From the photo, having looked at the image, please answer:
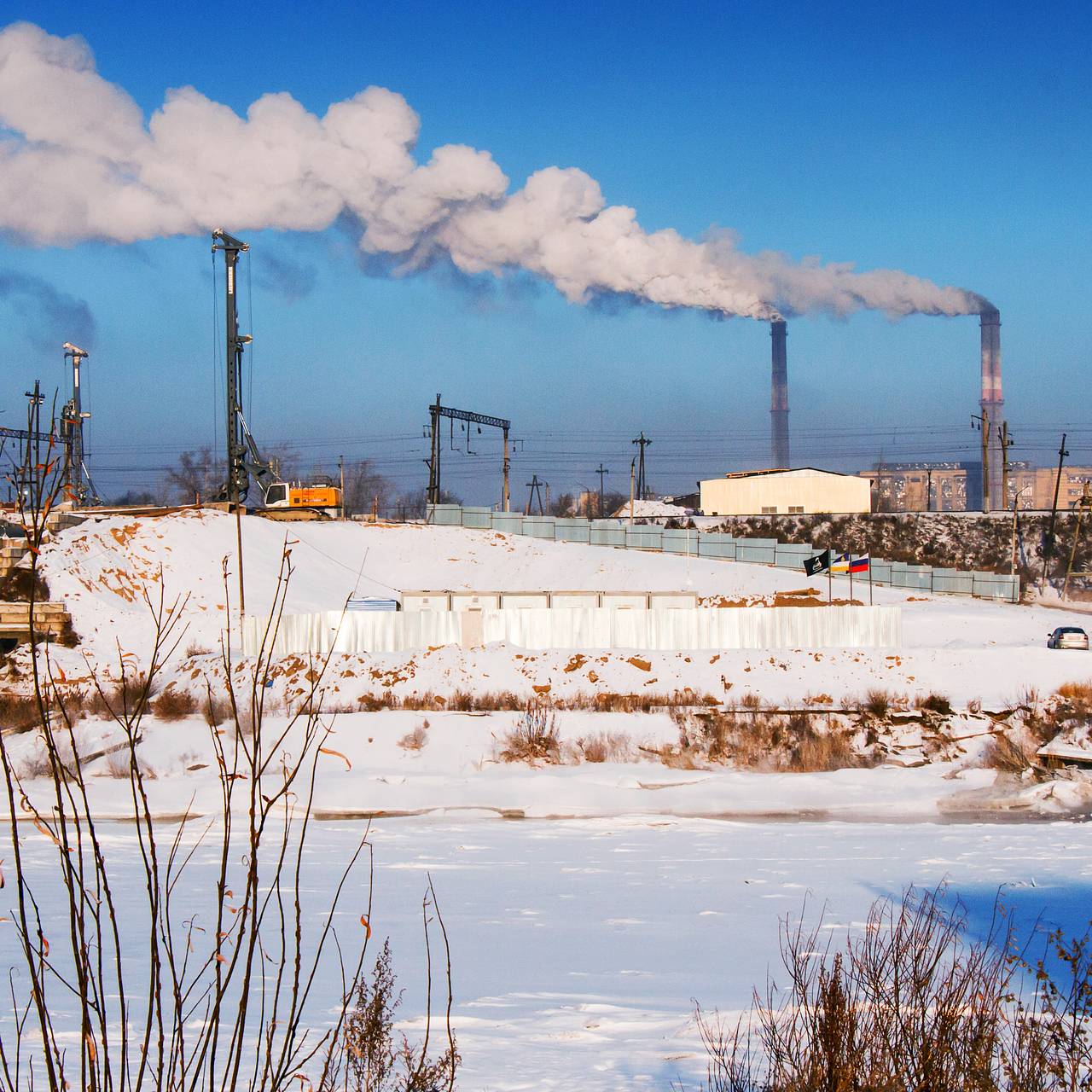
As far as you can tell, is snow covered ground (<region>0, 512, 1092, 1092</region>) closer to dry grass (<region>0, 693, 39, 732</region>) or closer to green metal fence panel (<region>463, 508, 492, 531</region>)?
dry grass (<region>0, 693, 39, 732</region>)

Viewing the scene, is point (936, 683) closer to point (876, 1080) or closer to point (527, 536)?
point (876, 1080)

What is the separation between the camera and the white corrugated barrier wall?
34844 mm

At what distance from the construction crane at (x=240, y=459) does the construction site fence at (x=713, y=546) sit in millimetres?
6560

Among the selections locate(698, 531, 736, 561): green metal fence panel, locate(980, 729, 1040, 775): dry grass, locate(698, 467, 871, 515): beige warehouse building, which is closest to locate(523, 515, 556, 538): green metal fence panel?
locate(698, 531, 736, 561): green metal fence panel

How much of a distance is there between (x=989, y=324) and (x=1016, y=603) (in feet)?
364

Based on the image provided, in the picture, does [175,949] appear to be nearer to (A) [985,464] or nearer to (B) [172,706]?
(B) [172,706]

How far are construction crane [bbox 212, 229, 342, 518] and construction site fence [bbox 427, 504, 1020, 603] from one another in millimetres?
6560

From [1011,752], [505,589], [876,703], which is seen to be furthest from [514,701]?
[505,589]

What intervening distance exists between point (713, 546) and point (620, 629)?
92.6ft

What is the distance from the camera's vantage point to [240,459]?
Result: 57719 mm

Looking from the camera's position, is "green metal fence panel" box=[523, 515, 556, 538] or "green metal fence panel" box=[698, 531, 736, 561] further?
"green metal fence panel" box=[523, 515, 556, 538]

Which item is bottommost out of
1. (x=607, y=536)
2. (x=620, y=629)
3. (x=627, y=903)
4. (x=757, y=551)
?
(x=627, y=903)

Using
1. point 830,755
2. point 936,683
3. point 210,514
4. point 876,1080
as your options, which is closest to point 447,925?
point 876,1080

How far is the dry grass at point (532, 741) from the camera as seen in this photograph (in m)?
25.1
